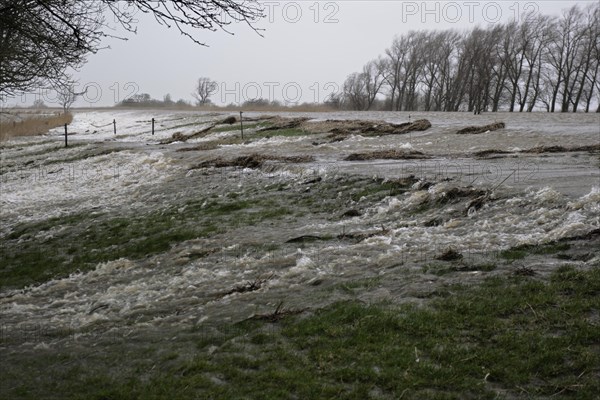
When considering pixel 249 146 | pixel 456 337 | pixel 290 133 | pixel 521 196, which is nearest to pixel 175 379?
pixel 456 337

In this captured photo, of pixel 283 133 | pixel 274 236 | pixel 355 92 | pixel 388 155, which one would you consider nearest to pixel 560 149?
pixel 388 155

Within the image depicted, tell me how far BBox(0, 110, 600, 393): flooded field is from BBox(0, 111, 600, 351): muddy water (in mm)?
33

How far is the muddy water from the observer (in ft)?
20.3

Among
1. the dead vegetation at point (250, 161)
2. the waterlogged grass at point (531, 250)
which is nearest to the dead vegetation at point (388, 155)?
the dead vegetation at point (250, 161)

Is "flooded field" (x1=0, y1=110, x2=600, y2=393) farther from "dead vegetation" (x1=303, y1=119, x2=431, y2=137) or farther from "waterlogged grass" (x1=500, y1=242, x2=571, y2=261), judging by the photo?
"dead vegetation" (x1=303, y1=119, x2=431, y2=137)

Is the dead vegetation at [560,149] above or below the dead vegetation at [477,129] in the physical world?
below

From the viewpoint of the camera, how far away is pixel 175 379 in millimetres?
4578

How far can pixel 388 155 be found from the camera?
1527 cm

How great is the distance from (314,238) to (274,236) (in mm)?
827

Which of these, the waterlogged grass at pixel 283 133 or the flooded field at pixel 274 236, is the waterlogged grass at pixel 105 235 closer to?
the flooded field at pixel 274 236

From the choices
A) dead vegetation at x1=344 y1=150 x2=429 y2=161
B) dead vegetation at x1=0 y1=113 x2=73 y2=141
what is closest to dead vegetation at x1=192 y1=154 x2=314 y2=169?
dead vegetation at x1=344 y1=150 x2=429 y2=161

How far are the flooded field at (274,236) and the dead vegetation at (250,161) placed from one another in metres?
0.06

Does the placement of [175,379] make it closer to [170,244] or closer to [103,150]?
[170,244]

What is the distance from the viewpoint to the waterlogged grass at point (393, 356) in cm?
409
